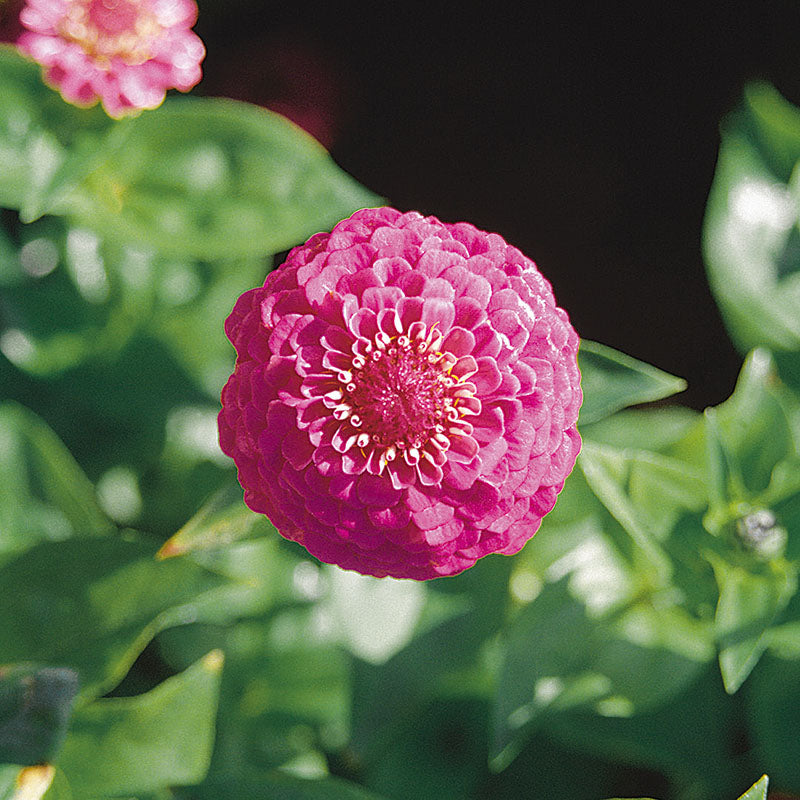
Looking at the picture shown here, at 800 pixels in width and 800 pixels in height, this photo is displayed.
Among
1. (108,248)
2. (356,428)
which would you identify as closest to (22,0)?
(108,248)

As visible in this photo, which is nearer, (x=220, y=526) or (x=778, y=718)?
→ (x=220, y=526)

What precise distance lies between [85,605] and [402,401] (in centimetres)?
34

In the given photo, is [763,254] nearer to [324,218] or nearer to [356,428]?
[324,218]

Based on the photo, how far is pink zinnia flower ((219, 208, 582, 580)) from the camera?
51 cm

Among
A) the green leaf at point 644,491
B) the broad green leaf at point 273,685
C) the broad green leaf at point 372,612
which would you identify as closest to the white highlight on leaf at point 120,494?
the broad green leaf at point 273,685

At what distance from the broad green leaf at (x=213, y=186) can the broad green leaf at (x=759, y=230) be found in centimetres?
37

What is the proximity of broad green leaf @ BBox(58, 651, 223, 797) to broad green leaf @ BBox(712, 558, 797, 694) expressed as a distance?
0.37 metres

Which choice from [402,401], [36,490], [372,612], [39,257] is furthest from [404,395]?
[39,257]

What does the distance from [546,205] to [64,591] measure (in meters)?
0.79

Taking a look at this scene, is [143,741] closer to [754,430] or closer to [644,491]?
[644,491]

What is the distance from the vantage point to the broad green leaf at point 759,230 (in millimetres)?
856

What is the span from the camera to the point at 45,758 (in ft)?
1.91

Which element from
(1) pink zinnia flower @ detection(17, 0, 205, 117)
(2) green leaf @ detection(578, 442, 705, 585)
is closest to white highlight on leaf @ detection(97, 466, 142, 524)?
(1) pink zinnia flower @ detection(17, 0, 205, 117)

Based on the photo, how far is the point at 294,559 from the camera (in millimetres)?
851
